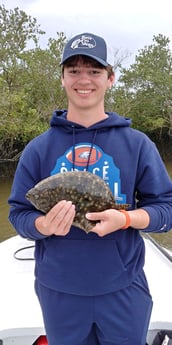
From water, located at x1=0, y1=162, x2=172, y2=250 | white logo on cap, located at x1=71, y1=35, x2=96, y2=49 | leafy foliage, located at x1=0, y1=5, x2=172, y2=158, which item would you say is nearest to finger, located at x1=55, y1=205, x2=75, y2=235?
white logo on cap, located at x1=71, y1=35, x2=96, y2=49

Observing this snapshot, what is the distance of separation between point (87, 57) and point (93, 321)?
51.1 inches

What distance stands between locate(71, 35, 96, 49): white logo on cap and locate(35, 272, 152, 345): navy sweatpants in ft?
3.98

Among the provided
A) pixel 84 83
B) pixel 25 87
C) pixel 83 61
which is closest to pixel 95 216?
pixel 84 83

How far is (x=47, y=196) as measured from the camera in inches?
67.9

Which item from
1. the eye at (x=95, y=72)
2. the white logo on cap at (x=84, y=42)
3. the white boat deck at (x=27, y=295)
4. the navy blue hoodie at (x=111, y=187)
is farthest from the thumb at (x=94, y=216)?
the white boat deck at (x=27, y=295)

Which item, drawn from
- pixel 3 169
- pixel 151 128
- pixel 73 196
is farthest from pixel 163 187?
pixel 151 128

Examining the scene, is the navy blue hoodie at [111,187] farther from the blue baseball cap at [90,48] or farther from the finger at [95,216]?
the blue baseball cap at [90,48]

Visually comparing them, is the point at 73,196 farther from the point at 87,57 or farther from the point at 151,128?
the point at 151,128

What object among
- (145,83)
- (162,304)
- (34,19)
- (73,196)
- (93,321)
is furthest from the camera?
(145,83)

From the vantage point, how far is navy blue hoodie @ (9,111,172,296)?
1.85m

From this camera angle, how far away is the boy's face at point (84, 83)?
6.40 ft

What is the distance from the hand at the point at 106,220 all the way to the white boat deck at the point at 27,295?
3.82 feet

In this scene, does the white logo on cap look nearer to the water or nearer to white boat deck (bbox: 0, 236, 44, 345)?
white boat deck (bbox: 0, 236, 44, 345)

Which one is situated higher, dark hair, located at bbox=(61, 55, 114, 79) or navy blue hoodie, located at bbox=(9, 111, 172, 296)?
dark hair, located at bbox=(61, 55, 114, 79)
